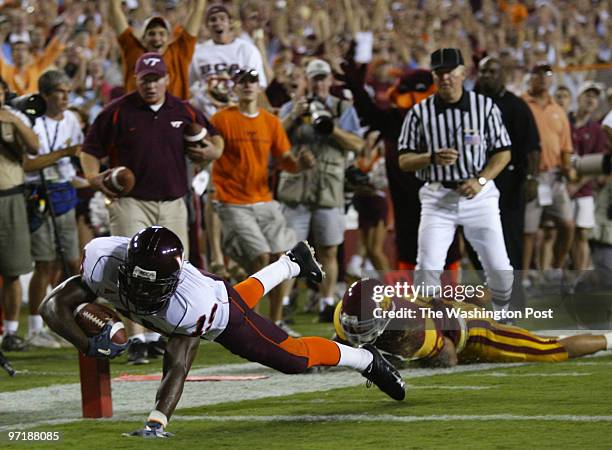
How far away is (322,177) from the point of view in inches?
399

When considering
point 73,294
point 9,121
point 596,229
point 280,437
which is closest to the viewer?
point 280,437

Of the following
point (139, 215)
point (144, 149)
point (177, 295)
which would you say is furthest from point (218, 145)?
point (177, 295)

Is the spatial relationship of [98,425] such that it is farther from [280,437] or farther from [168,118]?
[168,118]

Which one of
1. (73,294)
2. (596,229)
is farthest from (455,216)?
(73,294)

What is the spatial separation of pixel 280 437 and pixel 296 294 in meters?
6.06

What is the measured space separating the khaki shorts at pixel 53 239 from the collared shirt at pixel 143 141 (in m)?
1.44

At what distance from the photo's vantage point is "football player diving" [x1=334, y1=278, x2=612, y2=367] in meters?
6.64

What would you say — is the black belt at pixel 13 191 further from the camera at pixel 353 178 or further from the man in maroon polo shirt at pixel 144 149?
the camera at pixel 353 178

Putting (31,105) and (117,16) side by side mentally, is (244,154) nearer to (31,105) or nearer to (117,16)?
(117,16)

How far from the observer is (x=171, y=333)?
17.3 ft

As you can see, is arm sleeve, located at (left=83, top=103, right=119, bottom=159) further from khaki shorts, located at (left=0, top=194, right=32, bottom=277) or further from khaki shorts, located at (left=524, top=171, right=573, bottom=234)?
khaki shorts, located at (left=524, top=171, right=573, bottom=234)

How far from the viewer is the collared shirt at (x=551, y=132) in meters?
11.4

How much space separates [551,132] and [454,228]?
12.7 ft

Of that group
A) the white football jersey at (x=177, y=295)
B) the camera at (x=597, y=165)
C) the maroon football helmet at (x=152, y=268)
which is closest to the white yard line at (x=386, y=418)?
the white football jersey at (x=177, y=295)
